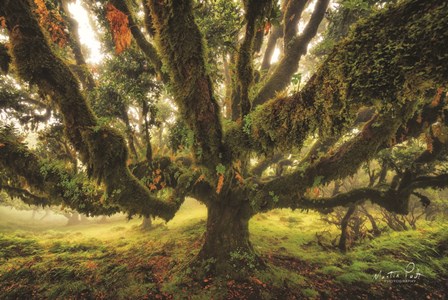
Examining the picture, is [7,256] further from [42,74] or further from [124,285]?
[42,74]

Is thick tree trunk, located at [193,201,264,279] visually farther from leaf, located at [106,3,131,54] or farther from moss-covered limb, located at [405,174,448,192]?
leaf, located at [106,3,131,54]

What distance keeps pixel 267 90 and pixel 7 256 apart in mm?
11696

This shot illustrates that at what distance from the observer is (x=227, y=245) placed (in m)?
7.76

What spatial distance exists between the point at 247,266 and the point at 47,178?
5.90 metres

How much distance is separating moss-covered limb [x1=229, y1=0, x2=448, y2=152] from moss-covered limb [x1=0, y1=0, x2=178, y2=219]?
3.16 meters

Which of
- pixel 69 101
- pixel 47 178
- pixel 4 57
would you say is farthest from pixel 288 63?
pixel 47 178

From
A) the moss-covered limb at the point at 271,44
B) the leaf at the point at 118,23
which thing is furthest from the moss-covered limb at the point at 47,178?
the moss-covered limb at the point at 271,44

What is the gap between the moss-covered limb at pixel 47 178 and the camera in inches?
173

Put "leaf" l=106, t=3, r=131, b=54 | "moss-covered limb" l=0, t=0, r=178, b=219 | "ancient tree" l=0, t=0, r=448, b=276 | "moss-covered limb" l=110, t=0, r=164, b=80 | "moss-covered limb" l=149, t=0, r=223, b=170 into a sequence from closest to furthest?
"ancient tree" l=0, t=0, r=448, b=276 → "moss-covered limb" l=149, t=0, r=223, b=170 → "moss-covered limb" l=0, t=0, r=178, b=219 → "leaf" l=106, t=3, r=131, b=54 → "moss-covered limb" l=110, t=0, r=164, b=80

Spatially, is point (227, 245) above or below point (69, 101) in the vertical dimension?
below

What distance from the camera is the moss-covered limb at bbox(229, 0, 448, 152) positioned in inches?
79.6

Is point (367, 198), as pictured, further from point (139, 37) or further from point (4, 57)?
point (4, 57)

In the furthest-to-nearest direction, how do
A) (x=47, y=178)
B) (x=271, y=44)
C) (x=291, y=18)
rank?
(x=271, y=44) → (x=291, y=18) → (x=47, y=178)

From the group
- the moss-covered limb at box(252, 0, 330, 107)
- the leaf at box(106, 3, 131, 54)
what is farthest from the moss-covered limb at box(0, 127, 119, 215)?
the moss-covered limb at box(252, 0, 330, 107)
